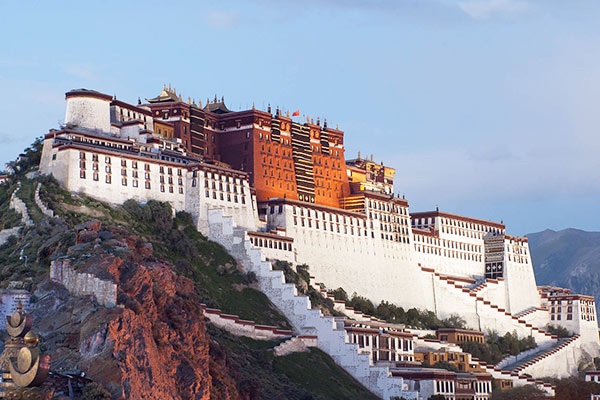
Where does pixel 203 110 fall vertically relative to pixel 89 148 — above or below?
above

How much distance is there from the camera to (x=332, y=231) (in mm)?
106812


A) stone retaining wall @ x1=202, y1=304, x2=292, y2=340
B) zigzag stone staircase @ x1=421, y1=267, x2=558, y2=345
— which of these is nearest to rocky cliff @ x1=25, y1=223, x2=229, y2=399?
stone retaining wall @ x1=202, y1=304, x2=292, y2=340

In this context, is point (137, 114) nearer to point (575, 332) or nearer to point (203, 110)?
point (203, 110)

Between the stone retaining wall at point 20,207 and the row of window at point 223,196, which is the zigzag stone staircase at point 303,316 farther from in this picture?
the stone retaining wall at point 20,207

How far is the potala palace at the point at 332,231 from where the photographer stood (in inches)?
3551

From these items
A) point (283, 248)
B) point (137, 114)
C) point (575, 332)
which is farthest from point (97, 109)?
point (575, 332)

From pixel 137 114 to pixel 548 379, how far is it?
4500 cm

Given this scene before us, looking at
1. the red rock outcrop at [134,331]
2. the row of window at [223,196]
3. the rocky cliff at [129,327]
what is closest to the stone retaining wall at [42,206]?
the row of window at [223,196]

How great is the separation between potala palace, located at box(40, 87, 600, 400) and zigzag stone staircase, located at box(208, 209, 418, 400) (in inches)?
4.0

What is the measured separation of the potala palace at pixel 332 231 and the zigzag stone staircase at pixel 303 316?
102 mm

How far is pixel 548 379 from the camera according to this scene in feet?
358

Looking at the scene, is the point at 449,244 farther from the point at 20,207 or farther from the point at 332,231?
the point at 20,207

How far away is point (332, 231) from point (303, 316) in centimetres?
1780

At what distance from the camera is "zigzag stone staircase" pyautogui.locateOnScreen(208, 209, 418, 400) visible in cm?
8644
